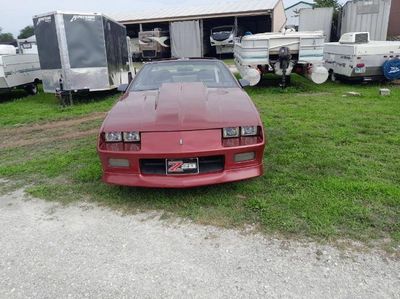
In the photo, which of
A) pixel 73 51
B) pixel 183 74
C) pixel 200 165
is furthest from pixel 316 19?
pixel 200 165

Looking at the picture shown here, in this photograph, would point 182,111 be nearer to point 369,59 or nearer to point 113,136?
point 113,136

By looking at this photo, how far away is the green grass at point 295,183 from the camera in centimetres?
316

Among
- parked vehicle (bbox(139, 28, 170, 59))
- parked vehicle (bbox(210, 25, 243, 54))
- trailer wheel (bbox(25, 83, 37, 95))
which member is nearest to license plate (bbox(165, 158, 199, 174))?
trailer wheel (bbox(25, 83, 37, 95))

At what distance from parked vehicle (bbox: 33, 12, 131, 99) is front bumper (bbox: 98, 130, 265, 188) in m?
6.71

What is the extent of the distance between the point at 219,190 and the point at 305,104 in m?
5.36

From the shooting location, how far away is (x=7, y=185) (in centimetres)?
430

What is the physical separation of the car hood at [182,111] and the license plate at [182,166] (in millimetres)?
308

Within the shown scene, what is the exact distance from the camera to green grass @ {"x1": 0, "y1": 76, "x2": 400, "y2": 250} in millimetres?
3162

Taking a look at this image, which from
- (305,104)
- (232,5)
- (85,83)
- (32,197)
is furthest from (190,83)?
(232,5)

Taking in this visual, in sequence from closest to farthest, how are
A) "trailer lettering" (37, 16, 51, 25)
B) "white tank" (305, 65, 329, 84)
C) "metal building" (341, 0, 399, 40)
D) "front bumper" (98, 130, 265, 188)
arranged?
"front bumper" (98, 130, 265, 188) → "trailer lettering" (37, 16, 51, 25) → "white tank" (305, 65, 329, 84) → "metal building" (341, 0, 399, 40)

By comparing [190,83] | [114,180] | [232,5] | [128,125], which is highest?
[232,5]

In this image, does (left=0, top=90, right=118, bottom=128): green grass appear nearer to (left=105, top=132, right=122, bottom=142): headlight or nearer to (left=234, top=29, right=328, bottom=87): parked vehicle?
(left=234, top=29, right=328, bottom=87): parked vehicle

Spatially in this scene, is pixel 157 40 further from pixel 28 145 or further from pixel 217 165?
pixel 217 165

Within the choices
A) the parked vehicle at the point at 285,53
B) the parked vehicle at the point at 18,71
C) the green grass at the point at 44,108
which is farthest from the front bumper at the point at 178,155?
the parked vehicle at the point at 18,71
